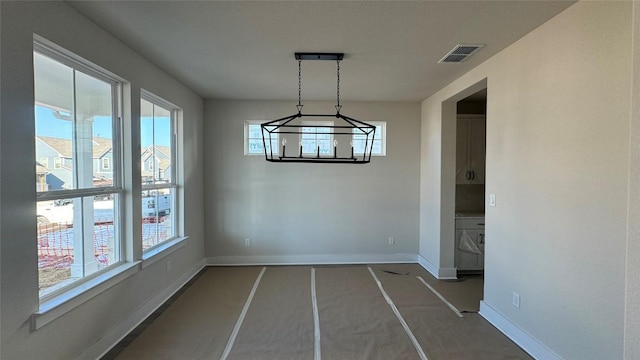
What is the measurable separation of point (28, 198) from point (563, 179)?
139 inches

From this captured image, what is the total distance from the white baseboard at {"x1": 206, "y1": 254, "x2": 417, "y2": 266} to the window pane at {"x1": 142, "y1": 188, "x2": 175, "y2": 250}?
115cm

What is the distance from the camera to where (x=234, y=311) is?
3238 millimetres

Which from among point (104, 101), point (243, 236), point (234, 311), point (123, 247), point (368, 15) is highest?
point (368, 15)

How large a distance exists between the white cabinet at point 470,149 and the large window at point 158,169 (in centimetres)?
420

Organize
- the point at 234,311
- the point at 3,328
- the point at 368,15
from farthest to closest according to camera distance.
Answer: the point at 234,311
the point at 368,15
the point at 3,328

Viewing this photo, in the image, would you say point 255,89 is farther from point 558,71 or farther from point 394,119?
point 558,71

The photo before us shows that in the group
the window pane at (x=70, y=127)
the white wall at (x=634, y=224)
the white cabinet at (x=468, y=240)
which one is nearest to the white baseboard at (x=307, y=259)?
the white cabinet at (x=468, y=240)

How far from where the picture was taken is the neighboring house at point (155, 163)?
128 inches

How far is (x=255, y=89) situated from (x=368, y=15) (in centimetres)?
239

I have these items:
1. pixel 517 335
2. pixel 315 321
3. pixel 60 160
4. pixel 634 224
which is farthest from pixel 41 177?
pixel 517 335

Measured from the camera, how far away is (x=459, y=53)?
2.88 m

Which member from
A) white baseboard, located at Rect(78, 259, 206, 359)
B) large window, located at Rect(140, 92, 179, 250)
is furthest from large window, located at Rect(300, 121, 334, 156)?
white baseboard, located at Rect(78, 259, 206, 359)

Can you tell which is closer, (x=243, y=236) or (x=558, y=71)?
(x=558, y=71)

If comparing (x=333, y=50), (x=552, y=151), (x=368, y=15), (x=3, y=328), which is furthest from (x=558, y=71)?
(x=3, y=328)
